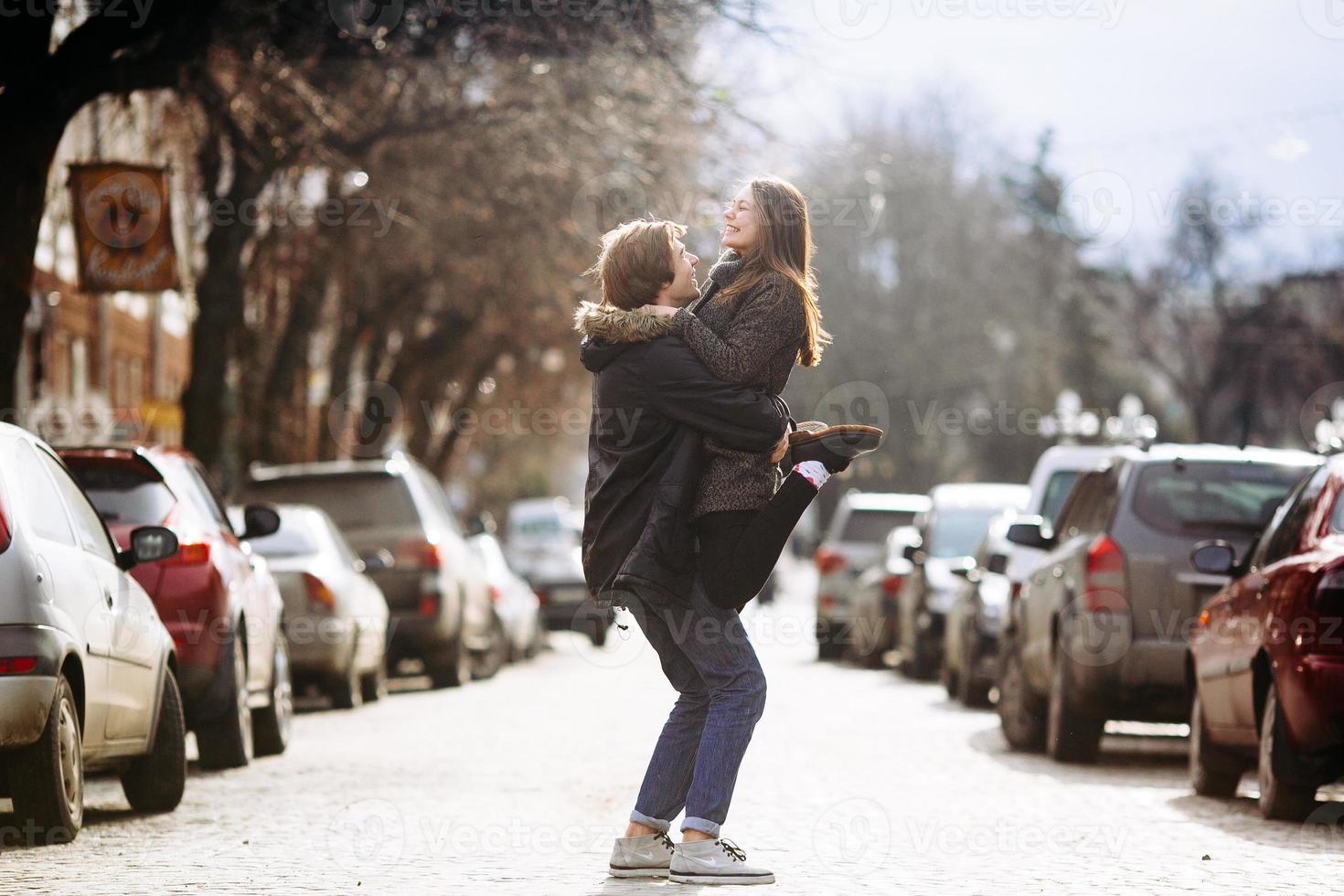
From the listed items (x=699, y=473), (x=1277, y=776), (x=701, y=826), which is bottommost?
(x=1277, y=776)

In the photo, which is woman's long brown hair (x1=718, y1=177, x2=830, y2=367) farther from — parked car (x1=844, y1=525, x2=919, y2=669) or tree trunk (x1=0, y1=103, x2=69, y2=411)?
parked car (x1=844, y1=525, x2=919, y2=669)

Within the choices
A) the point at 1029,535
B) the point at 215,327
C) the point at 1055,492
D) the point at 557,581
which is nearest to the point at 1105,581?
the point at 1029,535

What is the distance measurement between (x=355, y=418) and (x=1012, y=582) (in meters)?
27.2

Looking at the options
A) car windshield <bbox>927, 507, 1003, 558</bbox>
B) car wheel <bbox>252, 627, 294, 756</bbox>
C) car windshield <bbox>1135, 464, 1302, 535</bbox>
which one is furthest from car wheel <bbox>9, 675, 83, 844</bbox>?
car windshield <bbox>927, 507, 1003, 558</bbox>

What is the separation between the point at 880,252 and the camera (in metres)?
59.8

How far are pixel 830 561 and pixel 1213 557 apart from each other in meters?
18.3

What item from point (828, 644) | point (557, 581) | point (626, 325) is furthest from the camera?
point (557, 581)

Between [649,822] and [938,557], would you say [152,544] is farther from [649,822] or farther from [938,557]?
[938,557]

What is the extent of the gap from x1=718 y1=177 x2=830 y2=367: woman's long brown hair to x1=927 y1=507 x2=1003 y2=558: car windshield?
50.9 ft

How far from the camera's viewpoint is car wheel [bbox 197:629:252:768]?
12.6m

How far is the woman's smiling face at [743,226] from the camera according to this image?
25.1 feet

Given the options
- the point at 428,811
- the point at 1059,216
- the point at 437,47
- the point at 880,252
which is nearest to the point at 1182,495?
the point at 428,811

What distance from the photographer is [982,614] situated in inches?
739

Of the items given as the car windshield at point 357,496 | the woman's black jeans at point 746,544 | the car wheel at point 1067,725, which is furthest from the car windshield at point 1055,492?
the woman's black jeans at point 746,544
